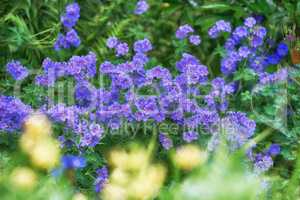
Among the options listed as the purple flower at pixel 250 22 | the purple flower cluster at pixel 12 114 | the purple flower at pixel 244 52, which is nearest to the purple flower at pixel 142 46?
the purple flower at pixel 244 52

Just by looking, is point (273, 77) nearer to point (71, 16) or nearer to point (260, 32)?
point (260, 32)

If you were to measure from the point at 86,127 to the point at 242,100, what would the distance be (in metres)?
1.22

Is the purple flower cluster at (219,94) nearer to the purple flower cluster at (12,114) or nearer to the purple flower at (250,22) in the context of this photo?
the purple flower at (250,22)

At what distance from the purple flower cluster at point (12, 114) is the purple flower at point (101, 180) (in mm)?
501

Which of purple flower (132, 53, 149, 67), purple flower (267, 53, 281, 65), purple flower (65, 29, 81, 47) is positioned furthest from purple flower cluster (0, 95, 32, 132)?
purple flower (267, 53, 281, 65)

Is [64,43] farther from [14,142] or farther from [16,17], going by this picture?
[14,142]

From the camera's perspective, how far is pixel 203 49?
556 centimetres

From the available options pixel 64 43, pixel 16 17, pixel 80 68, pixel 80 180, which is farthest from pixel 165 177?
pixel 16 17

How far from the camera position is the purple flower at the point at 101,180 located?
3787 mm

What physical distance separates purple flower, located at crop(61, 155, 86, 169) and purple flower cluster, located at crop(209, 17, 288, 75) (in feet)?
4.58

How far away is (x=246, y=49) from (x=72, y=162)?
1.70 metres

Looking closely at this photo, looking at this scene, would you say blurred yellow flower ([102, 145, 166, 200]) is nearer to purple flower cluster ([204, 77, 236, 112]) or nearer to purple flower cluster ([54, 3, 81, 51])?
purple flower cluster ([204, 77, 236, 112])

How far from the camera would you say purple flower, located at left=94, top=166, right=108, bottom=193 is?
12.4ft

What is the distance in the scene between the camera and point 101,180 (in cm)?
380
